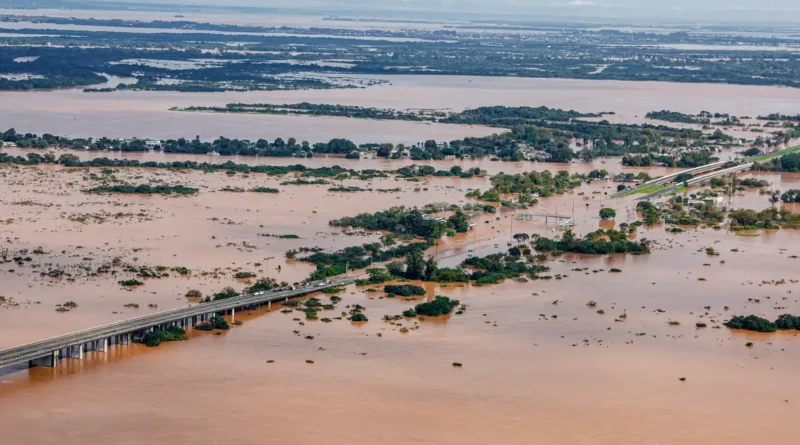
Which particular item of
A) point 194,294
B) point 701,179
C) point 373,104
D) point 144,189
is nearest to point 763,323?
point 194,294

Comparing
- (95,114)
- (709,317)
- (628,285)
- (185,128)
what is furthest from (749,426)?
(95,114)

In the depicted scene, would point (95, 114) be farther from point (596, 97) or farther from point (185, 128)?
point (596, 97)

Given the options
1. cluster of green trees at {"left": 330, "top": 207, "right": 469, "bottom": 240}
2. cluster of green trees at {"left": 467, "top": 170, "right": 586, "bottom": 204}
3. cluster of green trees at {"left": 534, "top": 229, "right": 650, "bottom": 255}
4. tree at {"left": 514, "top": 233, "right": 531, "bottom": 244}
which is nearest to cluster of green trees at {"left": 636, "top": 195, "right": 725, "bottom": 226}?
cluster of green trees at {"left": 467, "top": 170, "right": 586, "bottom": 204}

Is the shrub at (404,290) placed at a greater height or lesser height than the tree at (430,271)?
lesser

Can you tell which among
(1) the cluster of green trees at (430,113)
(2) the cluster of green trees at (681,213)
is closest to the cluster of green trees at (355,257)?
(2) the cluster of green trees at (681,213)

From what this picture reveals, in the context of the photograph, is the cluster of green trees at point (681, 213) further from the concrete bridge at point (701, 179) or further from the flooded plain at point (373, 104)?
the flooded plain at point (373, 104)

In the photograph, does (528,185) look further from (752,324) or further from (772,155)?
(752,324)
